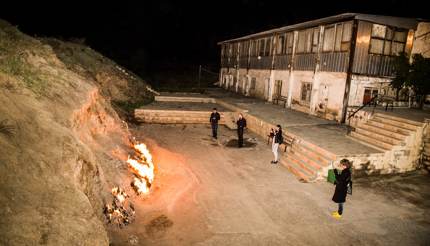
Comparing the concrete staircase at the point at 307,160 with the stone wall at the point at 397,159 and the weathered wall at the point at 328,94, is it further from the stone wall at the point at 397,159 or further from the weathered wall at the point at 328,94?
the weathered wall at the point at 328,94

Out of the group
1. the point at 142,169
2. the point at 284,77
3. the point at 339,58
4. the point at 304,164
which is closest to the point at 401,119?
the point at 304,164

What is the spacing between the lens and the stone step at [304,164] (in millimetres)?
11205

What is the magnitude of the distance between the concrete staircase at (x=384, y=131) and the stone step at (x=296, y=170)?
372 centimetres

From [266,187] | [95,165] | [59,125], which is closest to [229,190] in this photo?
[266,187]

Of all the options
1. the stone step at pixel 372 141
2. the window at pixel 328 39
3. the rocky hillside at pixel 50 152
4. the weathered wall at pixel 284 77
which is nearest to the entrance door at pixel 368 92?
the window at pixel 328 39

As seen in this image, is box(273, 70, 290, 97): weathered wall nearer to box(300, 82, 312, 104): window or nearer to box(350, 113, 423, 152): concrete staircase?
box(300, 82, 312, 104): window

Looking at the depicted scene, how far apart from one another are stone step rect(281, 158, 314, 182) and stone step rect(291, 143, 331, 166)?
717 mm

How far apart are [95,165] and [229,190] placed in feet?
15.2

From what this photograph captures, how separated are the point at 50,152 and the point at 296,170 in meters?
9.26

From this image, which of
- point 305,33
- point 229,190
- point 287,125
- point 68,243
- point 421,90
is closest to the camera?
point 68,243

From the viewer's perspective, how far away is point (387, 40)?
17.0m

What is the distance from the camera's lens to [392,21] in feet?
53.2

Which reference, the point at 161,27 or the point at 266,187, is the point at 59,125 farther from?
the point at 161,27

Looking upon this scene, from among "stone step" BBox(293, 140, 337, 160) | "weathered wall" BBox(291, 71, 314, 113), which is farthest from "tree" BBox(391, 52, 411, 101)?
"stone step" BBox(293, 140, 337, 160)
